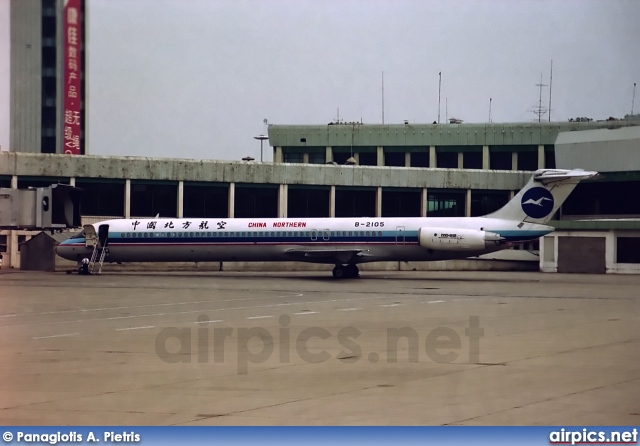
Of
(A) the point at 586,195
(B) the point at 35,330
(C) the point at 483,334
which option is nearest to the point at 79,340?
(B) the point at 35,330

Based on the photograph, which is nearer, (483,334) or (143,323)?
(483,334)

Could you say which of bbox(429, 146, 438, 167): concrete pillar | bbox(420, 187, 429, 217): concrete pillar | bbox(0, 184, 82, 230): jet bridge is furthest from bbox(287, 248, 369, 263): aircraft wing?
bbox(429, 146, 438, 167): concrete pillar

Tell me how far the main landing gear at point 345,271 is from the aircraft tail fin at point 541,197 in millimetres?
8333

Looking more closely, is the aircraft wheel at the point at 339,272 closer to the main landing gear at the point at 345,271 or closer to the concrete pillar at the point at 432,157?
the main landing gear at the point at 345,271

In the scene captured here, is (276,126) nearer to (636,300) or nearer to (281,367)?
(636,300)

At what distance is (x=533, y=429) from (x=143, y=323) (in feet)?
53.4

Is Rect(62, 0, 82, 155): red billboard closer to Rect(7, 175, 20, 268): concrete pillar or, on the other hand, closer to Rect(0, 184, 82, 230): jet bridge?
Rect(0, 184, 82, 230): jet bridge

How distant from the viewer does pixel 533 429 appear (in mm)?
11047

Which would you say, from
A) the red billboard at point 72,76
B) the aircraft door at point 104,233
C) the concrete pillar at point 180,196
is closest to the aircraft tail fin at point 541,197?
the aircraft door at point 104,233

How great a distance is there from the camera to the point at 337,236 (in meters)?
52.4

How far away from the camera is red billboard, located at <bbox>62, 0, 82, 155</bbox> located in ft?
47.6

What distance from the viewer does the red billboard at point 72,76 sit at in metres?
14.5

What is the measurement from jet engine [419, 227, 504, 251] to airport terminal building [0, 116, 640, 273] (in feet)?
49.2

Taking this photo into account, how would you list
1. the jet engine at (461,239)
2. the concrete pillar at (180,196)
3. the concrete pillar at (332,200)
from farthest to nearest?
the concrete pillar at (332,200) → the concrete pillar at (180,196) → the jet engine at (461,239)
